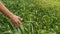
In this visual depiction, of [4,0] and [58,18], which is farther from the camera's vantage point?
[4,0]

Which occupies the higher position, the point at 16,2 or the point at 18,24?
the point at 16,2

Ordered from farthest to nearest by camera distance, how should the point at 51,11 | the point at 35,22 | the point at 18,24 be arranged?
the point at 51,11
the point at 35,22
the point at 18,24

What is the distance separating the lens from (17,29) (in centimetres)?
430

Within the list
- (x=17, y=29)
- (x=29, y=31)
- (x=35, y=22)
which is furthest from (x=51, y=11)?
(x=17, y=29)

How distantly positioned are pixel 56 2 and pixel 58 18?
3.25 feet

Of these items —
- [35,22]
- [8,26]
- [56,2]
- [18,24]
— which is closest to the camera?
[18,24]

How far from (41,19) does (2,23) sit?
0.84 meters

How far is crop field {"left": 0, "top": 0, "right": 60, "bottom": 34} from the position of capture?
16.4 ft

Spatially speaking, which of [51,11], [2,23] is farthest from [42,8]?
[2,23]

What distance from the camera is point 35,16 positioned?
596 centimetres

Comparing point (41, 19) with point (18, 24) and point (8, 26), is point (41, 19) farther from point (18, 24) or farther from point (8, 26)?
point (18, 24)

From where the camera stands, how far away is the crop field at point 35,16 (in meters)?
5.01

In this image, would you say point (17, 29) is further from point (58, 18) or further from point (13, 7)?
point (13, 7)

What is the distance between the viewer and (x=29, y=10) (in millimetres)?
6324
